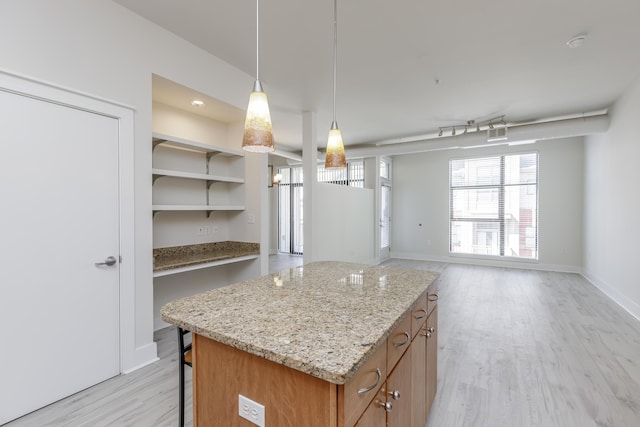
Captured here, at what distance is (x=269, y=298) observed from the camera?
1.40 m

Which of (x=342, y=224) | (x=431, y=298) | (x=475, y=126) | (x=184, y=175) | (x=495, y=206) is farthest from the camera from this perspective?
(x=495, y=206)

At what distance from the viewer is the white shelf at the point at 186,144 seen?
109 inches

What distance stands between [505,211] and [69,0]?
7.76 m

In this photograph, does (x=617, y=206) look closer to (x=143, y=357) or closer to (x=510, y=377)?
(x=510, y=377)

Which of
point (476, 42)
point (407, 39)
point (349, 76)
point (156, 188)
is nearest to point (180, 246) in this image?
point (156, 188)

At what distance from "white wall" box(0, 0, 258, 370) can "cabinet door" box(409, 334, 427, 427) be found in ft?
7.29

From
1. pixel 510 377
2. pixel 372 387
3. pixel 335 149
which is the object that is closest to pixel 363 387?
pixel 372 387

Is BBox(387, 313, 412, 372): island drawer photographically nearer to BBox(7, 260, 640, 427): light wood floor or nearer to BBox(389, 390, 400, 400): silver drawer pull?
BBox(389, 390, 400, 400): silver drawer pull

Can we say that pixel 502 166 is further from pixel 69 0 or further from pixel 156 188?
pixel 69 0

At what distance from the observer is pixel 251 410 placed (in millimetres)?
976

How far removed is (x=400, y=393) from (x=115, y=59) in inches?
117

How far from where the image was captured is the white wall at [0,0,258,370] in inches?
72.6

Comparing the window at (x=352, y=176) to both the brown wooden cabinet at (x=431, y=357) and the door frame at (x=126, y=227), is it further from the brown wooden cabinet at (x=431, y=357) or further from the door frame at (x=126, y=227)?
the brown wooden cabinet at (x=431, y=357)

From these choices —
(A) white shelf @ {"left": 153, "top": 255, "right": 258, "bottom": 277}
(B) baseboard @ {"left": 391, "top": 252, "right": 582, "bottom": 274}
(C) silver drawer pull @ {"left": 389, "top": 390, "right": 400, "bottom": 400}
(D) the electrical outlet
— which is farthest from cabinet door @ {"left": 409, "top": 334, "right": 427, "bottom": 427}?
(B) baseboard @ {"left": 391, "top": 252, "right": 582, "bottom": 274}
